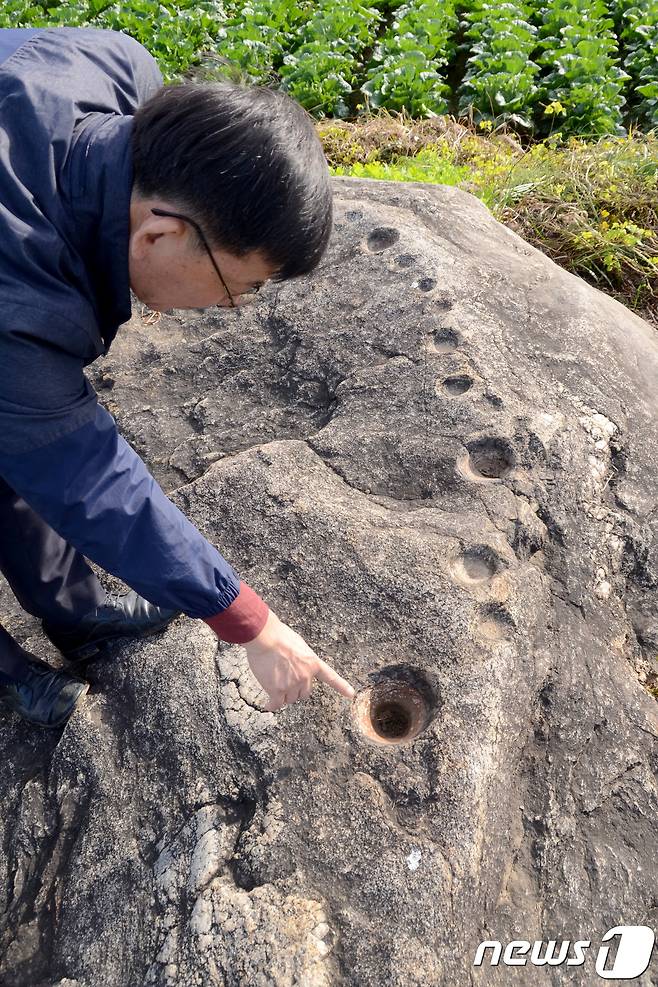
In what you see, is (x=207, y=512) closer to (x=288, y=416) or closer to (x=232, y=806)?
(x=288, y=416)

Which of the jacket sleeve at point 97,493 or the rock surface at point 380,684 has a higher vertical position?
the jacket sleeve at point 97,493

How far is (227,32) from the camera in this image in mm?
6621

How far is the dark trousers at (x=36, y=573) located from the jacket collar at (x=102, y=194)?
2.28 feet

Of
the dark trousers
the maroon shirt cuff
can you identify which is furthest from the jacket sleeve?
the dark trousers

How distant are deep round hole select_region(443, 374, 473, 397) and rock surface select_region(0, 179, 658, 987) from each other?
2 cm

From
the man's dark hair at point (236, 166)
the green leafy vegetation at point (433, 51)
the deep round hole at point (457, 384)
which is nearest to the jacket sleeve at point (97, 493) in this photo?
the man's dark hair at point (236, 166)

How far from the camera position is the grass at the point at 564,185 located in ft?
13.1

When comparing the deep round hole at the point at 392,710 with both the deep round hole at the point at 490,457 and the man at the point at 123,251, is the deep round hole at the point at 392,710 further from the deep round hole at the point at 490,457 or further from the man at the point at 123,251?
the deep round hole at the point at 490,457

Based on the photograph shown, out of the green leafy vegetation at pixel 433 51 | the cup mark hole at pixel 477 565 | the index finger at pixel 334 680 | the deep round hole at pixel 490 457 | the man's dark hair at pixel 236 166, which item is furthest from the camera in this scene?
the green leafy vegetation at pixel 433 51

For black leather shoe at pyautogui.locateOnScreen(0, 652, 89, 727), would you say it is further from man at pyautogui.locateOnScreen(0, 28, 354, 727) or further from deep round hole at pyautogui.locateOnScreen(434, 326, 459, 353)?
deep round hole at pyautogui.locateOnScreen(434, 326, 459, 353)

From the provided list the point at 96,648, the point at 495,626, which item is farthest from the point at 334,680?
the point at 96,648

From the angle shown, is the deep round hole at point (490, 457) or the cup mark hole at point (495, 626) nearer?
the cup mark hole at point (495, 626)

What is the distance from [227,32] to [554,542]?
609 centimetres

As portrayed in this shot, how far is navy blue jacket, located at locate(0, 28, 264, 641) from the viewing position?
4.32 feet
